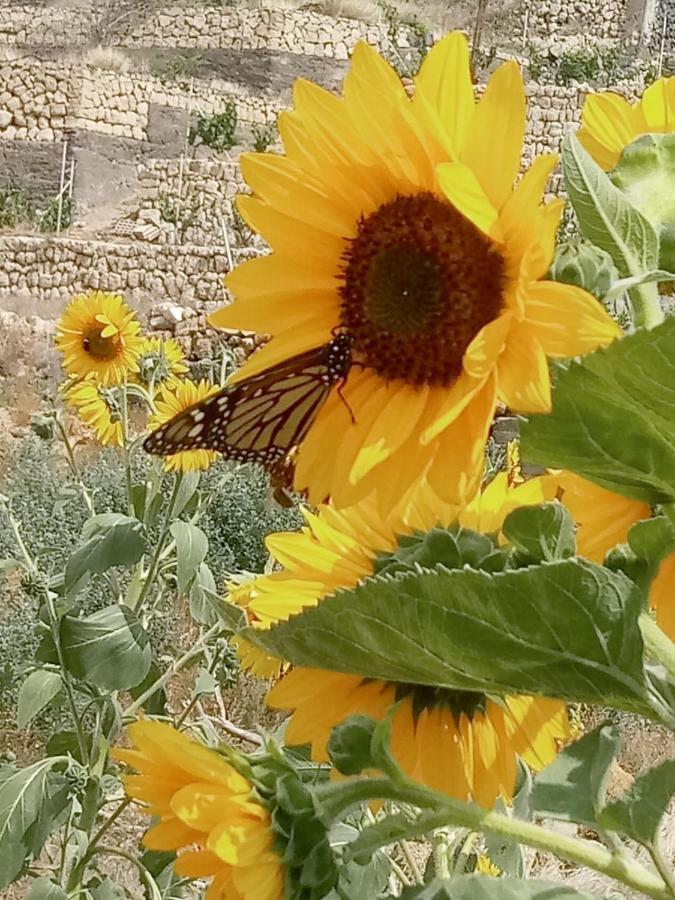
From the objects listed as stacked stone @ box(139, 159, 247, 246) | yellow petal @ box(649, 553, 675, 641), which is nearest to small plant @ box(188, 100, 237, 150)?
stacked stone @ box(139, 159, 247, 246)

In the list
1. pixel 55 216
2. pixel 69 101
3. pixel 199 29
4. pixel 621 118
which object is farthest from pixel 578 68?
pixel 621 118

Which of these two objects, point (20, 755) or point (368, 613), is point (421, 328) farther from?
point (20, 755)

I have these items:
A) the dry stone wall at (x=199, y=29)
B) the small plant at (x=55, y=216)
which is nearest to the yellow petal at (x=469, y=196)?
the small plant at (x=55, y=216)

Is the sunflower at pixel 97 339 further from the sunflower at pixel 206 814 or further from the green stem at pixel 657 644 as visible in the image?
the green stem at pixel 657 644

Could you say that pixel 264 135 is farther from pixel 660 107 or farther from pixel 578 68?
pixel 660 107

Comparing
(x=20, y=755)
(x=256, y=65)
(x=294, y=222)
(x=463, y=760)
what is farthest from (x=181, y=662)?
(x=256, y=65)

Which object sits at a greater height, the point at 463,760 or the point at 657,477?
the point at 657,477
